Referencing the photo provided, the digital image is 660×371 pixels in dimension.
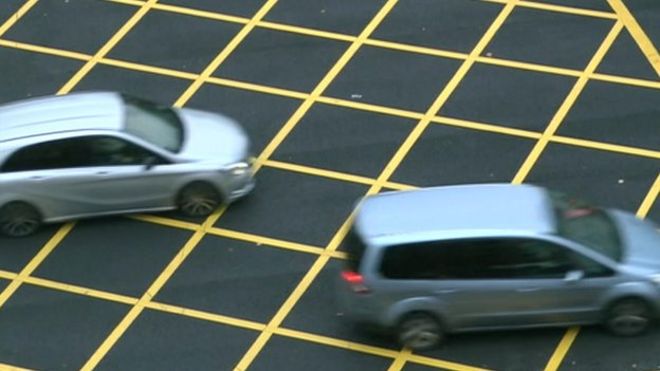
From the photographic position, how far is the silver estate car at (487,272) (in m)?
14.5

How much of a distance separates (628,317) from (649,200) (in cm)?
254

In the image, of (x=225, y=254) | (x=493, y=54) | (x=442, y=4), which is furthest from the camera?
(x=442, y=4)

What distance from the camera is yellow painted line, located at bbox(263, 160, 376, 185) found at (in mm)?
17547

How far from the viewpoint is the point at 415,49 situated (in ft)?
65.6

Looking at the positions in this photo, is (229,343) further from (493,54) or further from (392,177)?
(493,54)

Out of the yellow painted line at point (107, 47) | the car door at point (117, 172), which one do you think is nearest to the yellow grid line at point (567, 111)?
the car door at point (117, 172)

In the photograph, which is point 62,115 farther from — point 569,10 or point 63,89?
point 569,10

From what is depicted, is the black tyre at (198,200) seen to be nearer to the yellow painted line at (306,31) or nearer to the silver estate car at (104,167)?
the silver estate car at (104,167)

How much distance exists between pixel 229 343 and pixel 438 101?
5.24 meters

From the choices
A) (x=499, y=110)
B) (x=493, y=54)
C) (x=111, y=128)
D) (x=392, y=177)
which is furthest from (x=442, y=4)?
(x=111, y=128)

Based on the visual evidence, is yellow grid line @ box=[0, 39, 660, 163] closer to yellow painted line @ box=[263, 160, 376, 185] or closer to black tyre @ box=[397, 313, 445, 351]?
yellow painted line @ box=[263, 160, 376, 185]

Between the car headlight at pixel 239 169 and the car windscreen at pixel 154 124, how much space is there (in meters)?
0.70

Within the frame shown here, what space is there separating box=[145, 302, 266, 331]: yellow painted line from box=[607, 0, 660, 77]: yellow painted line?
7.16 m

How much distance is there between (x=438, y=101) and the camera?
61.9ft
